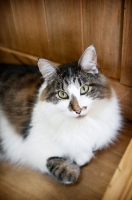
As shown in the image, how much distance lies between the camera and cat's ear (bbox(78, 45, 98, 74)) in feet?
3.45

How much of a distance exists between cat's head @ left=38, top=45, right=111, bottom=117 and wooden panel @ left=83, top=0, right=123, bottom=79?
22 cm

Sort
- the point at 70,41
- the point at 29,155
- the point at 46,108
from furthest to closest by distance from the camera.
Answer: the point at 70,41 → the point at 29,155 → the point at 46,108

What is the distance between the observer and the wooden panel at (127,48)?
109 cm

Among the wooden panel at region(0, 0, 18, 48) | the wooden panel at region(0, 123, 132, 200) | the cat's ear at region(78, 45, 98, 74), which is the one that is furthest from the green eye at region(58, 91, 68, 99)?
the wooden panel at region(0, 0, 18, 48)

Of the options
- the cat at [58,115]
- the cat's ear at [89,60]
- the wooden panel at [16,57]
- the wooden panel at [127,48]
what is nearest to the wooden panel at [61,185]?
the cat at [58,115]

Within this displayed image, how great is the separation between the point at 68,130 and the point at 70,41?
523 mm

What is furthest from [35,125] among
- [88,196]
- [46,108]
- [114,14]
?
[114,14]

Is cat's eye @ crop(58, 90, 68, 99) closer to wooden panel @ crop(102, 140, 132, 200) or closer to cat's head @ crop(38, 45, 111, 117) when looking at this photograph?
cat's head @ crop(38, 45, 111, 117)

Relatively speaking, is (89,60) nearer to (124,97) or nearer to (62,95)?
(62,95)

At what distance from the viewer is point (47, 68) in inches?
43.4

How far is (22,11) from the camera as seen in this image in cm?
148

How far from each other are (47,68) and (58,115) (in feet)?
0.71

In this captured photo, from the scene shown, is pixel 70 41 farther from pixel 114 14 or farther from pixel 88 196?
pixel 88 196

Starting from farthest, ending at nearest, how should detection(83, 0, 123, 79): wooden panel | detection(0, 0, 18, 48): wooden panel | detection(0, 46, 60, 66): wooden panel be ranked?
detection(0, 46, 60, 66): wooden panel
detection(0, 0, 18, 48): wooden panel
detection(83, 0, 123, 79): wooden panel
